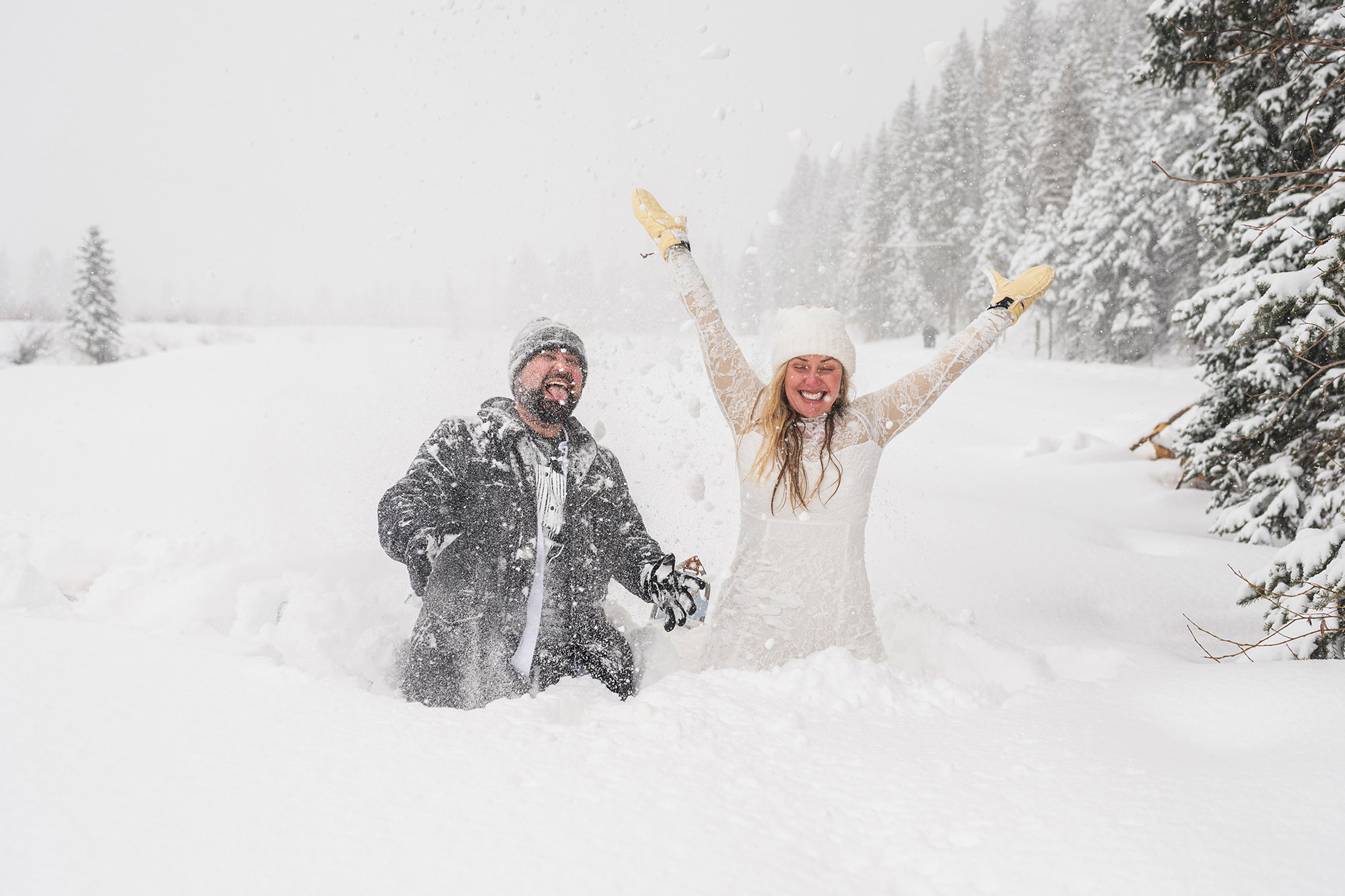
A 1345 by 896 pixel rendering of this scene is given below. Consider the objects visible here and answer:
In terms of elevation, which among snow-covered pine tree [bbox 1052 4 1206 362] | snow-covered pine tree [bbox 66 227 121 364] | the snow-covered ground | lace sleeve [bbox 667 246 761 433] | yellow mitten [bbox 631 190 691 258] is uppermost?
snow-covered pine tree [bbox 1052 4 1206 362]

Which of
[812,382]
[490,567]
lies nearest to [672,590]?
[490,567]

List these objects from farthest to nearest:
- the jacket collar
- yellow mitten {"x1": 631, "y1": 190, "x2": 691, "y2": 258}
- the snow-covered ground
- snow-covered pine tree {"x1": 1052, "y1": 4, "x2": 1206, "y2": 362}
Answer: snow-covered pine tree {"x1": 1052, "y1": 4, "x2": 1206, "y2": 362} < yellow mitten {"x1": 631, "y1": 190, "x2": 691, "y2": 258} < the jacket collar < the snow-covered ground

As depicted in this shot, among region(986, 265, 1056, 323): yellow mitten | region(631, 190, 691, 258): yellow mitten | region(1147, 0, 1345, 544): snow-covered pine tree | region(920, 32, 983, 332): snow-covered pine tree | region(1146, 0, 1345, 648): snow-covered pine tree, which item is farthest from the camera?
region(920, 32, 983, 332): snow-covered pine tree

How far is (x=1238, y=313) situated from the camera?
5.12 m

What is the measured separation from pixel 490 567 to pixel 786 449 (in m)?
1.26

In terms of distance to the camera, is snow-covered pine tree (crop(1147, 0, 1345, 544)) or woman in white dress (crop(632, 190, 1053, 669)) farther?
snow-covered pine tree (crop(1147, 0, 1345, 544))

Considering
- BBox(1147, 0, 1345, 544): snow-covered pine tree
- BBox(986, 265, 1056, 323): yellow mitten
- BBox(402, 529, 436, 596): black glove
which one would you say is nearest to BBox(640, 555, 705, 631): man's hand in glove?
BBox(402, 529, 436, 596): black glove

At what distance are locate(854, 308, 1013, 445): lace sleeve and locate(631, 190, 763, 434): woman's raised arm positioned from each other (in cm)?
45

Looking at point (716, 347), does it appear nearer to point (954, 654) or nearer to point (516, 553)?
point (516, 553)

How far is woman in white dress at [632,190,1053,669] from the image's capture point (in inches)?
107

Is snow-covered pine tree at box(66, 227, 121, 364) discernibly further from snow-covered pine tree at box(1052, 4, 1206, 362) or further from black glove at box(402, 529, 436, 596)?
snow-covered pine tree at box(1052, 4, 1206, 362)

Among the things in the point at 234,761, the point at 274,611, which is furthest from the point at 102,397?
the point at 234,761

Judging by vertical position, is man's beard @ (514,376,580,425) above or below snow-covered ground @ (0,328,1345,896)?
above

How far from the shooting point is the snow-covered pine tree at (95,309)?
1636 centimetres
